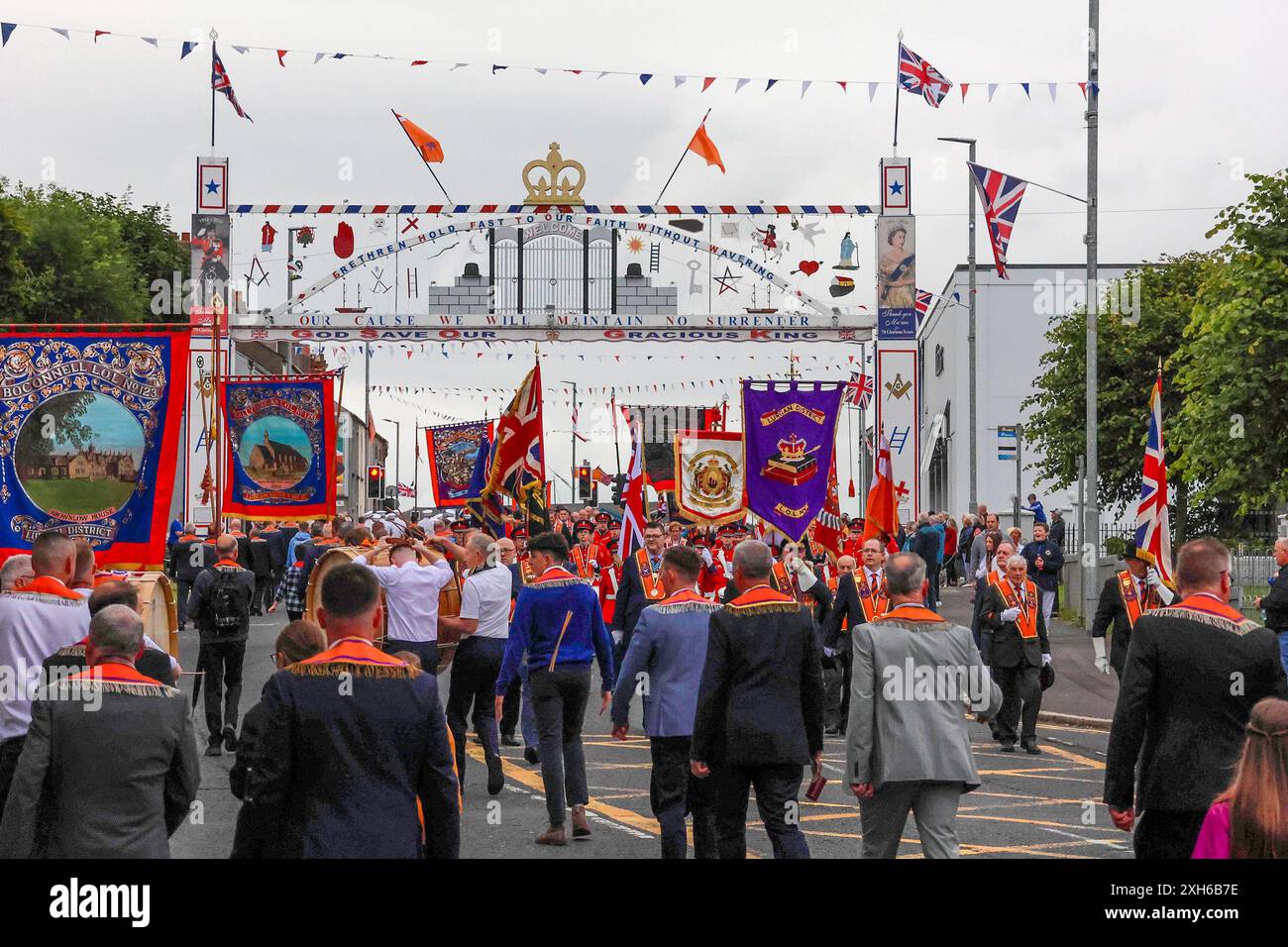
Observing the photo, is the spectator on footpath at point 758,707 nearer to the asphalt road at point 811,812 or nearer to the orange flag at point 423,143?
the asphalt road at point 811,812

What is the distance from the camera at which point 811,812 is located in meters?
11.0

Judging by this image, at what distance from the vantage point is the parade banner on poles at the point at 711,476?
76.2 feet

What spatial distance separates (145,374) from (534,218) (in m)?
24.4

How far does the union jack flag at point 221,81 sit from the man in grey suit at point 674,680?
2759 cm

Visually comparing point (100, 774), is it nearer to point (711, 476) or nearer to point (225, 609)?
point (225, 609)

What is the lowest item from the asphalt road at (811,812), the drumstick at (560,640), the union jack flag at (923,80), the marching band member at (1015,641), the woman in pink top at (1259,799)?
the asphalt road at (811,812)

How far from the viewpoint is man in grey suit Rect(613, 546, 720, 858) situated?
8.48 meters

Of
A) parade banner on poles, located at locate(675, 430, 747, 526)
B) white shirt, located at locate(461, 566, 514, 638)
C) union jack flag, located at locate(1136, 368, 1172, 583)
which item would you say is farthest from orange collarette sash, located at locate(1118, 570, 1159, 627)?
parade banner on poles, located at locate(675, 430, 747, 526)

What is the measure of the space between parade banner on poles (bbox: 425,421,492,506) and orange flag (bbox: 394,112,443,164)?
5879 mm

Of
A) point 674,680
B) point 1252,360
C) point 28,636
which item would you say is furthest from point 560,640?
point 1252,360

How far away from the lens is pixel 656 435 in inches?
2169

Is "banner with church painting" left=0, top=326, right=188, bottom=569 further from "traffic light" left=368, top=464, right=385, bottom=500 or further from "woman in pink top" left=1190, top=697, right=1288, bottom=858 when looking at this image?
"traffic light" left=368, top=464, right=385, bottom=500

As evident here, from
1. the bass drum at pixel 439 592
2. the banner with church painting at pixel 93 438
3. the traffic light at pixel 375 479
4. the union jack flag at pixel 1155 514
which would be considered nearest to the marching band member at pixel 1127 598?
the union jack flag at pixel 1155 514
